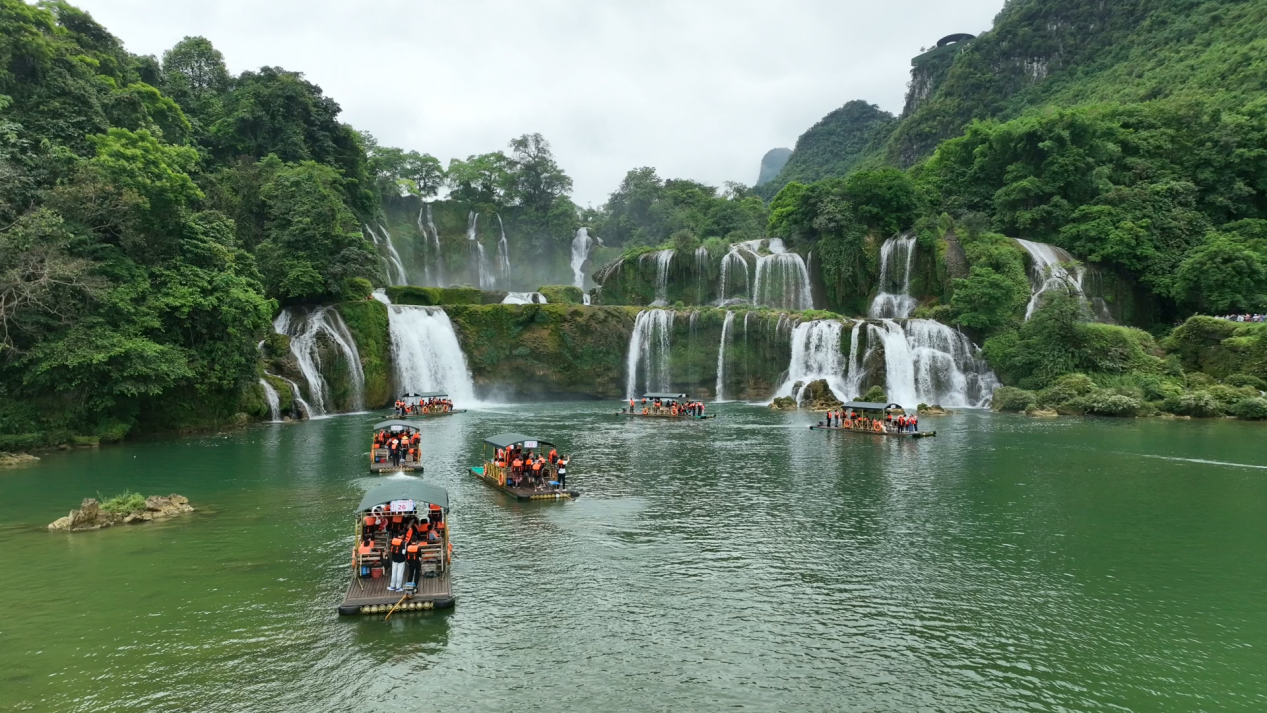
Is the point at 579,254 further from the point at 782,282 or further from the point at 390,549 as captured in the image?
the point at 390,549

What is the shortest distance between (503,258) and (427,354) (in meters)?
37.4

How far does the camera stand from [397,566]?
12.6 m

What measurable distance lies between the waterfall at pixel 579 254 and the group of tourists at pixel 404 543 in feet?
249

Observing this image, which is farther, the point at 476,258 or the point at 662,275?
the point at 476,258

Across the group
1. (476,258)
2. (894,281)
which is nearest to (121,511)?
(894,281)

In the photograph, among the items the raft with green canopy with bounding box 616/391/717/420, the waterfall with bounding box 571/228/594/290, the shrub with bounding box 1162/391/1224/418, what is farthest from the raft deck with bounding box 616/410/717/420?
the waterfall with bounding box 571/228/594/290

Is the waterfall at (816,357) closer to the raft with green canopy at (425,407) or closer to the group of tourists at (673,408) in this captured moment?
the group of tourists at (673,408)

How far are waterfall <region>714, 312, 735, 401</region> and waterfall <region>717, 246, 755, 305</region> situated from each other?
10.6 metres

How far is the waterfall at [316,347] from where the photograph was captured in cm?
4247

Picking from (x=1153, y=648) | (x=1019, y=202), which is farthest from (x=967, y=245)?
(x=1153, y=648)

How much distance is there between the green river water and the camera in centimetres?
967

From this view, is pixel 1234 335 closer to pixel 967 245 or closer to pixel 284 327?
pixel 967 245

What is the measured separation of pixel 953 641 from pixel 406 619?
902 centimetres

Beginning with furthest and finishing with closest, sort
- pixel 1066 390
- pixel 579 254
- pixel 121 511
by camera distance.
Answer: pixel 579 254 < pixel 1066 390 < pixel 121 511
